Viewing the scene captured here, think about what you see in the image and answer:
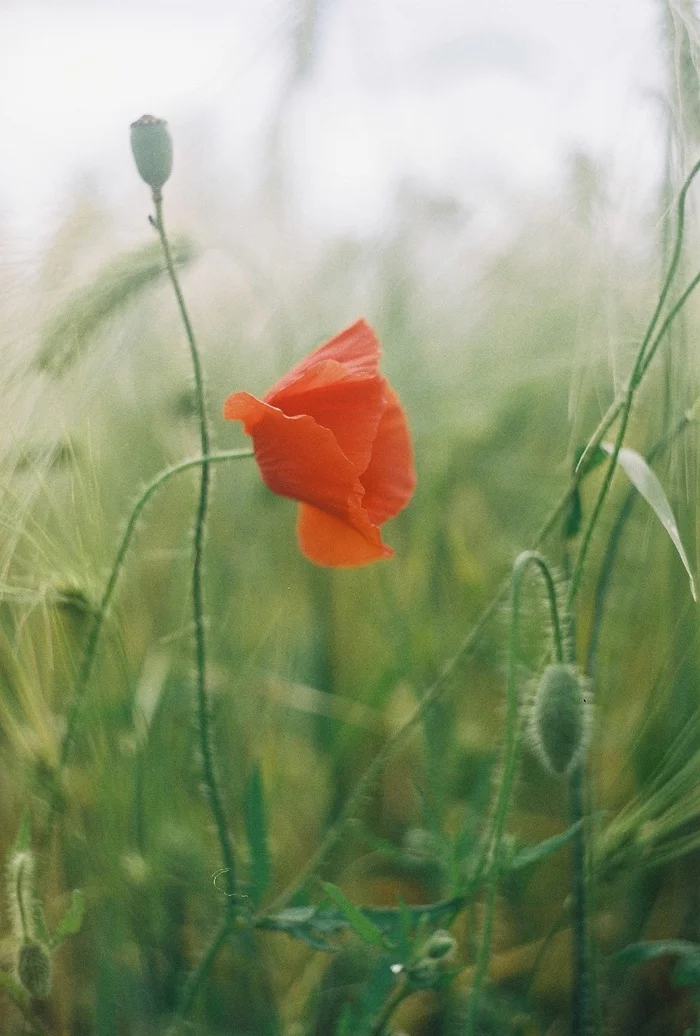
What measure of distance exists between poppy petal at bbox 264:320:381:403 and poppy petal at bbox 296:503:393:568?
0.30 ft

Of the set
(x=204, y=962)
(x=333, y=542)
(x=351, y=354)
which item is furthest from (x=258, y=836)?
(x=351, y=354)

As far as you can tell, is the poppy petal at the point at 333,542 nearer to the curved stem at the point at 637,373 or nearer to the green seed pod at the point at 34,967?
the curved stem at the point at 637,373

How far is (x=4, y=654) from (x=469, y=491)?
2.40ft

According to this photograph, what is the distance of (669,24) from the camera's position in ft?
2.13

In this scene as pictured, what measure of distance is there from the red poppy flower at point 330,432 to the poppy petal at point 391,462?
4cm

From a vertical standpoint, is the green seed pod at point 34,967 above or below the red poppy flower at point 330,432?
below

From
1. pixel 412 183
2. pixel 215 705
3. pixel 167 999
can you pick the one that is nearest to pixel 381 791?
pixel 215 705

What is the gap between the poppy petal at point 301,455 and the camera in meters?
0.62

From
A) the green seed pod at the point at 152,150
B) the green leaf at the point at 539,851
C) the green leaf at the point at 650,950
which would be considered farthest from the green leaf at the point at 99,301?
the green leaf at the point at 650,950

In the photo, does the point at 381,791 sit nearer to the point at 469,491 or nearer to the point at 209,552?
the point at 209,552

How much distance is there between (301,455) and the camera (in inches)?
25.0

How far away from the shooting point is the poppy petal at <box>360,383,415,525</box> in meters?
0.75

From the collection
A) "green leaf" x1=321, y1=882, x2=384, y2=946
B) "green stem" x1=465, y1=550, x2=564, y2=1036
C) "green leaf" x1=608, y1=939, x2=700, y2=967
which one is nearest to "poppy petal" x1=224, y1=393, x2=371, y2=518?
"green stem" x1=465, y1=550, x2=564, y2=1036

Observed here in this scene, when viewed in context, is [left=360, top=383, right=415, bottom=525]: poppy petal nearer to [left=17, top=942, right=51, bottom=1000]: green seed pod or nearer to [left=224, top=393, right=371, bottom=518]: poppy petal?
[left=224, top=393, right=371, bottom=518]: poppy petal
